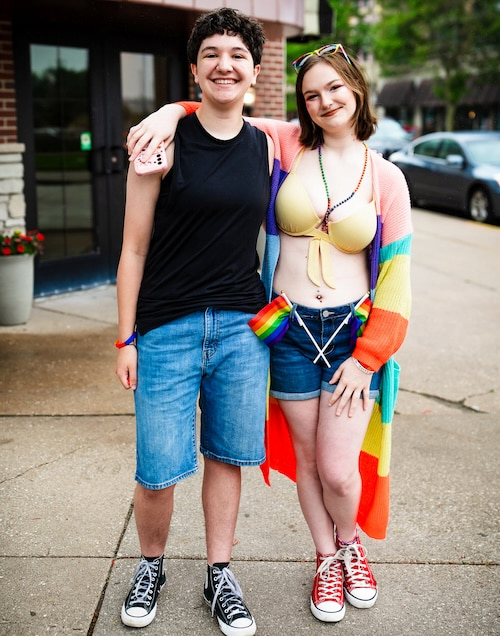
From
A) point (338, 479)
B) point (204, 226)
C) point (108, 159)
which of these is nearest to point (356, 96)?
point (204, 226)

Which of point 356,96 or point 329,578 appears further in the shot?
point 329,578

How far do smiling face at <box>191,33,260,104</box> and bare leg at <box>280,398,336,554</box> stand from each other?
104 centimetres

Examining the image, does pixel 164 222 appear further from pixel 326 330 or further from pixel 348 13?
pixel 348 13

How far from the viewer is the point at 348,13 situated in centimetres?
3709

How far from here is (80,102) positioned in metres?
7.45

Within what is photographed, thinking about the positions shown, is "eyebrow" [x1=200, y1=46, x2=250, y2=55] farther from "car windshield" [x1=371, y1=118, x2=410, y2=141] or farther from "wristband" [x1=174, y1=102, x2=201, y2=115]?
"car windshield" [x1=371, y1=118, x2=410, y2=141]

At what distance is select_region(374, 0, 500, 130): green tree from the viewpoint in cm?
3244

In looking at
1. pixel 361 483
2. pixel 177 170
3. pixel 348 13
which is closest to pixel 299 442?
pixel 361 483

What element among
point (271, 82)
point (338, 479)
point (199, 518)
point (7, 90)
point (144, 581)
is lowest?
point (199, 518)

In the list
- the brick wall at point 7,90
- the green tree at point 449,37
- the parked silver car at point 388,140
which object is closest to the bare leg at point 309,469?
the brick wall at point 7,90

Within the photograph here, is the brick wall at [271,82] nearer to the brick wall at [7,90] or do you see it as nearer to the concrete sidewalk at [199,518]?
the brick wall at [7,90]

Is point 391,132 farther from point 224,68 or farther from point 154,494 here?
point 154,494

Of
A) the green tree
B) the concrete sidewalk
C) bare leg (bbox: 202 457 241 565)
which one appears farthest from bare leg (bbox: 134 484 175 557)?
the green tree

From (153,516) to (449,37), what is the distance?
34.9 m
